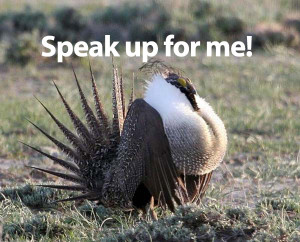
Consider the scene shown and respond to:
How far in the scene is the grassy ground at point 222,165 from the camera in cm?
335

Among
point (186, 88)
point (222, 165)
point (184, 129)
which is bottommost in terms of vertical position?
point (222, 165)

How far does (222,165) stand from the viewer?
5191mm

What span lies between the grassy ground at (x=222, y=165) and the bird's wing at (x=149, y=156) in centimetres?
12

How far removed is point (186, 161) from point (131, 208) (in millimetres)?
470

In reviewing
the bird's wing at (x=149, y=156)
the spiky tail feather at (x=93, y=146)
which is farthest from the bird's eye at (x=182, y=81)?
the spiky tail feather at (x=93, y=146)

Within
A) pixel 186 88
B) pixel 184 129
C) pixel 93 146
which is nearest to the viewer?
pixel 184 129

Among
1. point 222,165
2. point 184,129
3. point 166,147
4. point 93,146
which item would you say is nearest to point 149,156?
point 166,147

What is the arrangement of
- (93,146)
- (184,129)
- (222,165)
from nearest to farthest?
(184,129) < (93,146) < (222,165)

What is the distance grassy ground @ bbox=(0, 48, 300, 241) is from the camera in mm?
3354

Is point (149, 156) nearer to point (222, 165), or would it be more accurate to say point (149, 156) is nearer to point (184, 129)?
point (184, 129)

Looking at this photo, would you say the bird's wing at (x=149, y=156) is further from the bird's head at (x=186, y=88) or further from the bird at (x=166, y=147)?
the bird's head at (x=186, y=88)

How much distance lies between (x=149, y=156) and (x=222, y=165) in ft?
5.57

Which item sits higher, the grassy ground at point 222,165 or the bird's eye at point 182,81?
the bird's eye at point 182,81

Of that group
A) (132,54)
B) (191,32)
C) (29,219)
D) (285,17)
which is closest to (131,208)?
(29,219)
